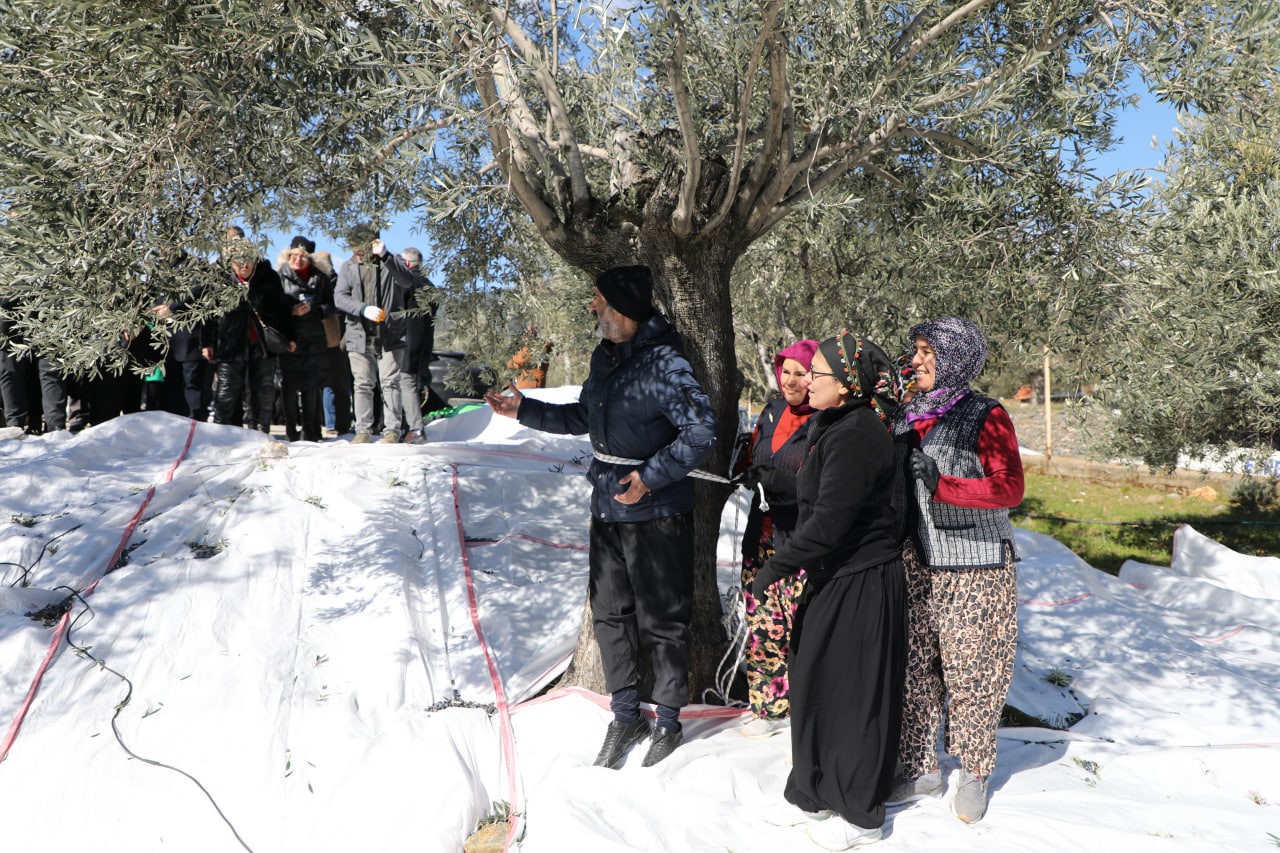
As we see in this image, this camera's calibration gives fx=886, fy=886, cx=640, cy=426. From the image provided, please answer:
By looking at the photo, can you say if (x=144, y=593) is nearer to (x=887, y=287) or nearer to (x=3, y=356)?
(x=3, y=356)

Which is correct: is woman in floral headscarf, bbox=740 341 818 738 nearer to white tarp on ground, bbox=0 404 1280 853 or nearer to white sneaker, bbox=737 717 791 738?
white sneaker, bbox=737 717 791 738

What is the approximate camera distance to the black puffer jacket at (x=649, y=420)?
388 centimetres

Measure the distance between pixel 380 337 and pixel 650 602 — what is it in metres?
5.23

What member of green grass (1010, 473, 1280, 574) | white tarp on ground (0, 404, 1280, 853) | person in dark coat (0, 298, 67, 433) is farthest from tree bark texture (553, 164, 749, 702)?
green grass (1010, 473, 1280, 574)

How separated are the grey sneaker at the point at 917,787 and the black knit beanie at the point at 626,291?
2360mm

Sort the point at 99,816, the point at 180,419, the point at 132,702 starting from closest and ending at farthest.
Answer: the point at 99,816, the point at 132,702, the point at 180,419

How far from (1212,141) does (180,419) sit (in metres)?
10.1

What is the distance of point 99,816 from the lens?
390 centimetres

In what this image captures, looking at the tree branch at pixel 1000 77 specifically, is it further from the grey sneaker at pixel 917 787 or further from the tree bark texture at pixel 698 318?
the grey sneaker at pixel 917 787

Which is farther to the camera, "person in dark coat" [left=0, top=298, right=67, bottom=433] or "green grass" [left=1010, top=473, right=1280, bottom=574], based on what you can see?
"green grass" [left=1010, top=473, right=1280, bottom=574]

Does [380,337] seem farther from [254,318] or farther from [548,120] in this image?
[548,120]

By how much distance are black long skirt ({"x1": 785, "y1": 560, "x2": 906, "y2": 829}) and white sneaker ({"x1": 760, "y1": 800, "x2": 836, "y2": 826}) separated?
42mm

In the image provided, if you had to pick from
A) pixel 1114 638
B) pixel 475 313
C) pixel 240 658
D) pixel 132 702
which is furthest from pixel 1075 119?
pixel 132 702

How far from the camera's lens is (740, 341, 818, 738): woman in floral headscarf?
4.34 m
